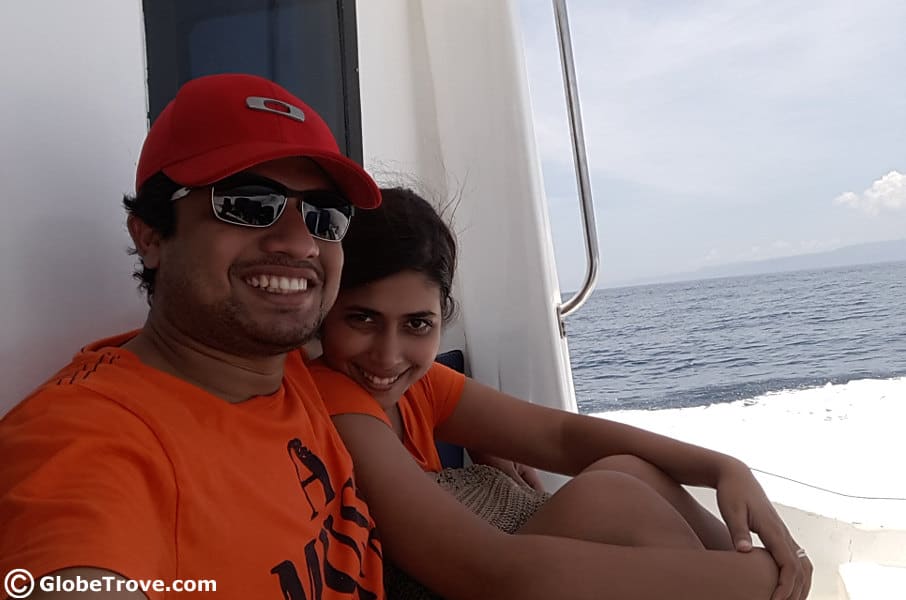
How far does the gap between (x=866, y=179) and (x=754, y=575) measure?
24.9m

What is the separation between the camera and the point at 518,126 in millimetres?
2100

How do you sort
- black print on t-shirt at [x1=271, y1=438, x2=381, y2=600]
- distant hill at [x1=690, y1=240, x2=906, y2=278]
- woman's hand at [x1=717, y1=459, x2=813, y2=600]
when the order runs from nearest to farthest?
1. black print on t-shirt at [x1=271, y1=438, x2=381, y2=600]
2. woman's hand at [x1=717, y1=459, x2=813, y2=600]
3. distant hill at [x1=690, y1=240, x2=906, y2=278]

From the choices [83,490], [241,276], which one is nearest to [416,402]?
[241,276]

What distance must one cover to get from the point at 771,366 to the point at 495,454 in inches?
785

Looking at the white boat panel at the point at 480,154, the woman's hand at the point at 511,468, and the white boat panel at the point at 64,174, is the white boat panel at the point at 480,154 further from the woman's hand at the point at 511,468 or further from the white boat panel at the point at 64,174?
the white boat panel at the point at 64,174

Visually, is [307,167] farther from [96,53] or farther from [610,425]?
[610,425]

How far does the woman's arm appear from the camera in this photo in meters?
0.98

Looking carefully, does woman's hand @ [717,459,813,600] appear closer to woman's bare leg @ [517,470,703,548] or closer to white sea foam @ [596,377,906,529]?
woman's bare leg @ [517,470,703,548]

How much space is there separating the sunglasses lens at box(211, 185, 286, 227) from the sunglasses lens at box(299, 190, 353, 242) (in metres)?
0.05

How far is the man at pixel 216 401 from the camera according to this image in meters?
0.64

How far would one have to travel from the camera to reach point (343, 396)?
1193mm

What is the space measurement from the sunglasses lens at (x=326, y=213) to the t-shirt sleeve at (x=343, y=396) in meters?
0.26

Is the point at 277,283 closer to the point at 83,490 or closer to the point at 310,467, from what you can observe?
the point at 310,467

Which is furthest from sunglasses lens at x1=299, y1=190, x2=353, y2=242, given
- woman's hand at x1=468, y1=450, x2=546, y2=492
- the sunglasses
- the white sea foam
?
the white sea foam
